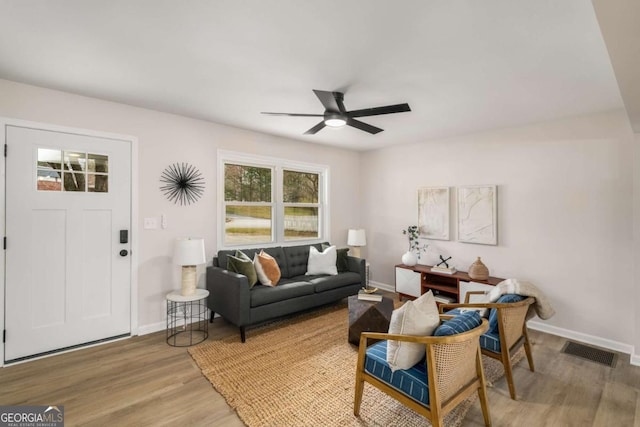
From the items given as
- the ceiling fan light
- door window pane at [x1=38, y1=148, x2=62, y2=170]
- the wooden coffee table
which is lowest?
the wooden coffee table

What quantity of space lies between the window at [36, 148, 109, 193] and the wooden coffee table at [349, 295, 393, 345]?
2.94m

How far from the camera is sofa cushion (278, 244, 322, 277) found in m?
4.36

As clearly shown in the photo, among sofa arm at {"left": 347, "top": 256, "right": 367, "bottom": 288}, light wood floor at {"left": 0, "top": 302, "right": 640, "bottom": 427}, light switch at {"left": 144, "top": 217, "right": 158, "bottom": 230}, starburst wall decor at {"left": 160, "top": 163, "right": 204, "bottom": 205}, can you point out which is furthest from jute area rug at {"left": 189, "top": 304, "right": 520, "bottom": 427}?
starburst wall decor at {"left": 160, "top": 163, "right": 204, "bottom": 205}

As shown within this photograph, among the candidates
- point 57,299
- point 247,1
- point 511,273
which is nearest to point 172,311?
point 57,299

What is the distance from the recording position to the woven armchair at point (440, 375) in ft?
5.43

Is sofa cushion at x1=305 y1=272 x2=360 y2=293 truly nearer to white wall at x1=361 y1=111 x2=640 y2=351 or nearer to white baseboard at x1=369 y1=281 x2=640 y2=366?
white wall at x1=361 y1=111 x2=640 y2=351

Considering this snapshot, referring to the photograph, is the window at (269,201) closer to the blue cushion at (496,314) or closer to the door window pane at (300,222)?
the door window pane at (300,222)

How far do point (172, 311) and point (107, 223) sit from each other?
4.08 feet

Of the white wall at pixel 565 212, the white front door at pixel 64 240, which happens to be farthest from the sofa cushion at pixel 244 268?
the white wall at pixel 565 212

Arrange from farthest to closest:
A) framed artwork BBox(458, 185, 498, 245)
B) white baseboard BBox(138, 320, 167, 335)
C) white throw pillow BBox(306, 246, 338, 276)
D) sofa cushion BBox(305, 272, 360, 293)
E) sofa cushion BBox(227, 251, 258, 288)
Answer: white throw pillow BBox(306, 246, 338, 276) < framed artwork BBox(458, 185, 498, 245) < sofa cushion BBox(305, 272, 360, 293) < sofa cushion BBox(227, 251, 258, 288) < white baseboard BBox(138, 320, 167, 335)

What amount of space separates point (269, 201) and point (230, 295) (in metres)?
1.75

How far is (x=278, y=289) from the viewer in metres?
3.50

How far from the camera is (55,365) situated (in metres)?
2.70

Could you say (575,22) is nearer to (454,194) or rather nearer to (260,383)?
(454,194)
